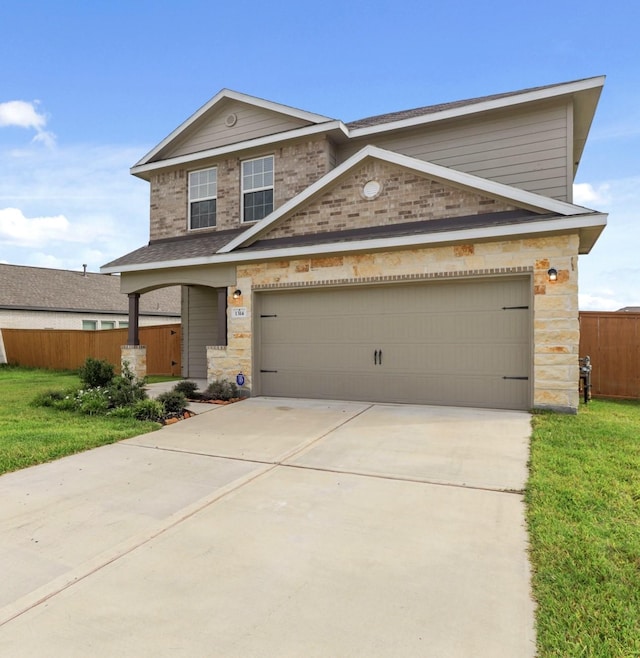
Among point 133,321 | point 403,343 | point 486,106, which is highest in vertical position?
point 486,106

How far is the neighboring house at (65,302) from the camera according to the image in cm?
2236

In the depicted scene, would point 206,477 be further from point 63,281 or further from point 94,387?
point 63,281

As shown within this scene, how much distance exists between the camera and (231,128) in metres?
12.4

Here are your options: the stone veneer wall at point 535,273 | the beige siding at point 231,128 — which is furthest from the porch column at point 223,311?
the beige siding at point 231,128

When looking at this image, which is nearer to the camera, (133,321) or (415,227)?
(415,227)

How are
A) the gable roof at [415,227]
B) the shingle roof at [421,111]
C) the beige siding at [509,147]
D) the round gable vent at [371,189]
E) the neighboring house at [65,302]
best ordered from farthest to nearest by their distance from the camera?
the neighboring house at [65,302], the shingle roof at [421,111], the beige siding at [509,147], the round gable vent at [371,189], the gable roof at [415,227]

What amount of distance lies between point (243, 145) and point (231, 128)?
127cm

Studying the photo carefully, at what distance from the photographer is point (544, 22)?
10211 mm

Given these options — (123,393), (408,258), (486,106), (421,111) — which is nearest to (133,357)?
(123,393)

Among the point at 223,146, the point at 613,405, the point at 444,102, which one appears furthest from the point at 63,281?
the point at 613,405

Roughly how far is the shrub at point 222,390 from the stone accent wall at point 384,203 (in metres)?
3.40

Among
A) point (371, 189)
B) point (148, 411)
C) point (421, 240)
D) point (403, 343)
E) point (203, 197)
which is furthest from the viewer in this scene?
point (203, 197)

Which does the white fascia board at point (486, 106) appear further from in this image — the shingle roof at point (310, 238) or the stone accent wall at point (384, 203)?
the shingle roof at point (310, 238)

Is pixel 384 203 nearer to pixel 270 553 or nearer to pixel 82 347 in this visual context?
Answer: pixel 270 553
